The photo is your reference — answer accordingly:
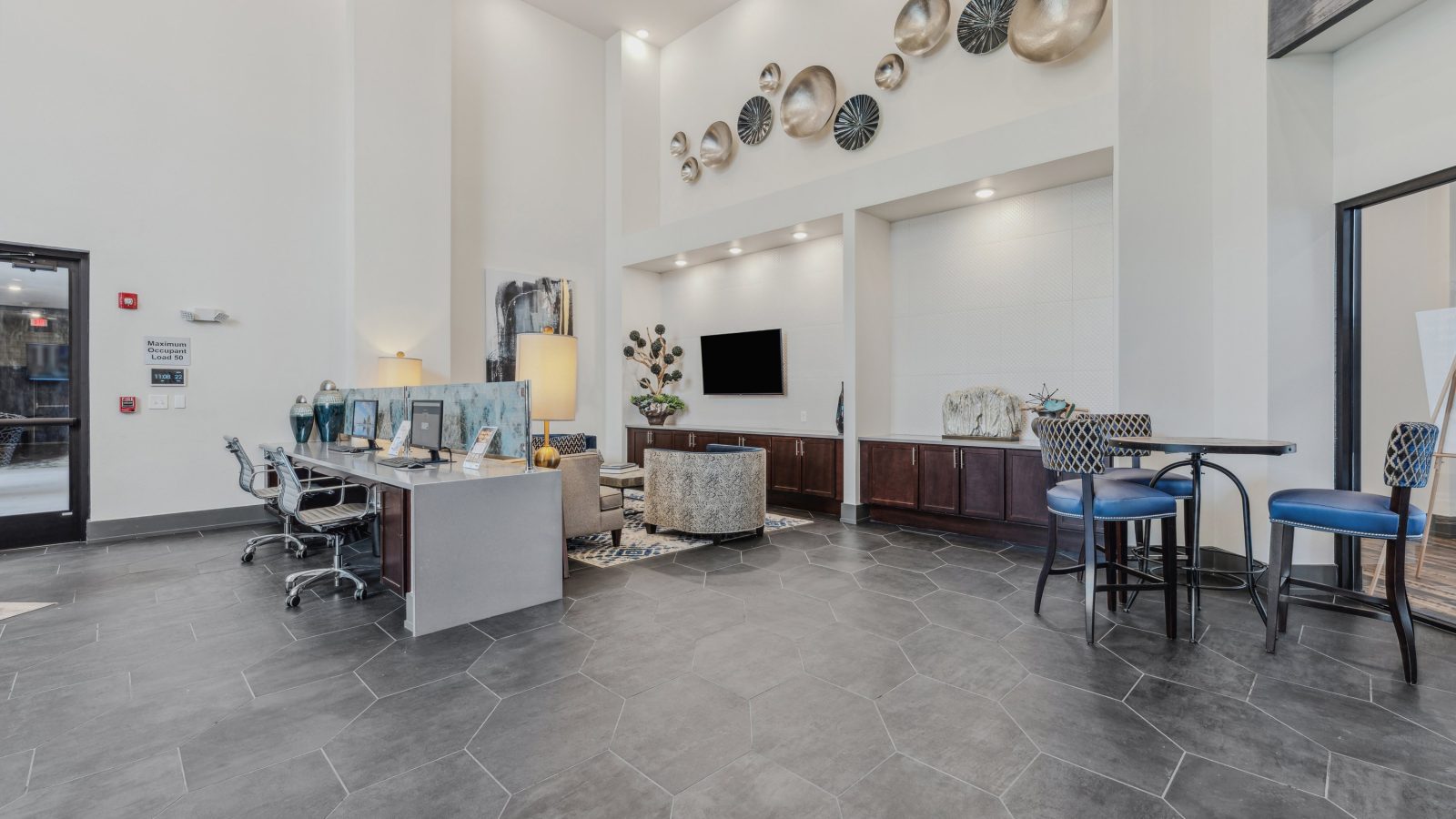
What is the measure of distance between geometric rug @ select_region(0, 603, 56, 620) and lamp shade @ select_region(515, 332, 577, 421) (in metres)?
2.95

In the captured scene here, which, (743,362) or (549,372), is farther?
(743,362)

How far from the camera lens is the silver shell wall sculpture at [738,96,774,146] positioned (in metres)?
7.12

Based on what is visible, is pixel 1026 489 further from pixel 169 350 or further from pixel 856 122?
pixel 169 350

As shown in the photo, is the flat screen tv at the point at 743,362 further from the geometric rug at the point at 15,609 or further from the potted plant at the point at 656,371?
the geometric rug at the point at 15,609

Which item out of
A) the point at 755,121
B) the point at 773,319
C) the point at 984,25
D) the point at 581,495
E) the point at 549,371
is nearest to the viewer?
the point at 549,371

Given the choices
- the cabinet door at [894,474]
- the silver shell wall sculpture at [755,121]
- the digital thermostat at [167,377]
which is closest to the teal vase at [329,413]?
the digital thermostat at [167,377]

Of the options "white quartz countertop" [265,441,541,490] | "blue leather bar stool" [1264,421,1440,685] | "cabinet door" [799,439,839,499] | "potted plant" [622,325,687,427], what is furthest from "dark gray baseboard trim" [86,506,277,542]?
"blue leather bar stool" [1264,421,1440,685]

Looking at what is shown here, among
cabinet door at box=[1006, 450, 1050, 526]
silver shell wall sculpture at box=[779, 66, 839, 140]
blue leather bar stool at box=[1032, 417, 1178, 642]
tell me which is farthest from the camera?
silver shell wall sculpture at box=[779, 66, 839, 140]

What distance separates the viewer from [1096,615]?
11.2 ft

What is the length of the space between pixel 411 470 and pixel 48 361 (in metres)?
3.99

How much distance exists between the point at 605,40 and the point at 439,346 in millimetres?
4854

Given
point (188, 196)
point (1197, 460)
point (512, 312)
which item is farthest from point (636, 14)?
point (1197, 460)

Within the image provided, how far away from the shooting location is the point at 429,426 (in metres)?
4.05

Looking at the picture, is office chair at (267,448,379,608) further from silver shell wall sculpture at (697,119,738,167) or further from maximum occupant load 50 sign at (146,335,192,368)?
silver shell wall sculpture at (697,119,738,167)
